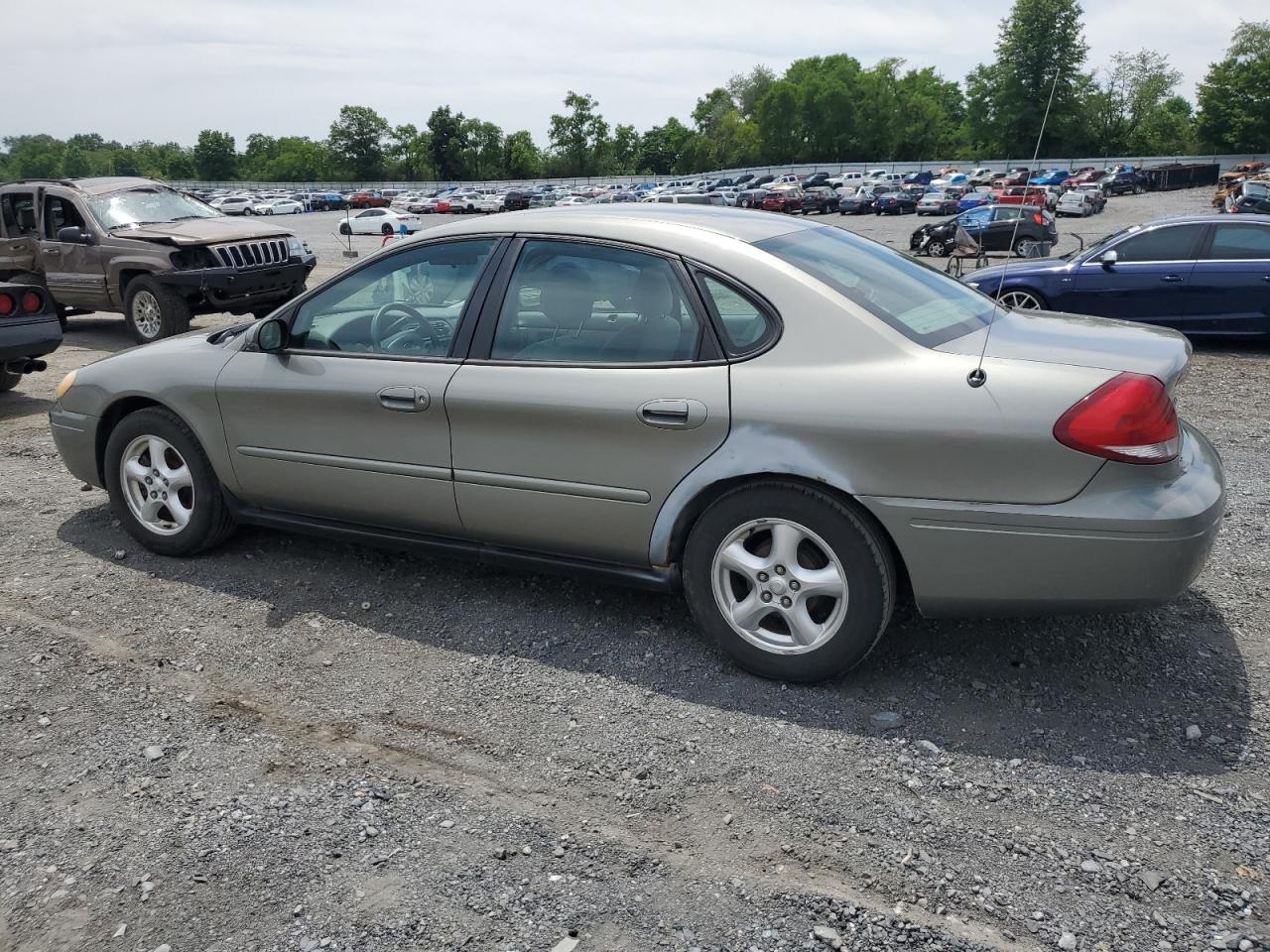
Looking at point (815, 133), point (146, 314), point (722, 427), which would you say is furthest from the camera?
point (815, 133)

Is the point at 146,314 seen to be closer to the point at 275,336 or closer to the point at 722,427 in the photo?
the point at 275,336

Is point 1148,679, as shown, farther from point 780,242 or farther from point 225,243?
point 225,243

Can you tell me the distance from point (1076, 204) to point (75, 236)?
41.8 metres

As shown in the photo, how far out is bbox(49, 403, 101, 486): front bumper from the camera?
5.00 metres

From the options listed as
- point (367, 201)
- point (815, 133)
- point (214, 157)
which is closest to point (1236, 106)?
point (815, 133)

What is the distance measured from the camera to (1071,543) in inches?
123

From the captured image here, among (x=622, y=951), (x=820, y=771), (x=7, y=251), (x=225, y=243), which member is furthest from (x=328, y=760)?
(x=7, y=251)

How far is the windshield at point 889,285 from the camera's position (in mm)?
3584

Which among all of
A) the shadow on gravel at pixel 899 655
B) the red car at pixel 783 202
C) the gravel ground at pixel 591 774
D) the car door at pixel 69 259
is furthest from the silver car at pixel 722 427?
the red car at pixel 783 202

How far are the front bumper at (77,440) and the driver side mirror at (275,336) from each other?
1.16m

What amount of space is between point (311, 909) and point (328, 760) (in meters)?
0.70

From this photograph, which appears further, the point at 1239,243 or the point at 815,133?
the point at 815,133

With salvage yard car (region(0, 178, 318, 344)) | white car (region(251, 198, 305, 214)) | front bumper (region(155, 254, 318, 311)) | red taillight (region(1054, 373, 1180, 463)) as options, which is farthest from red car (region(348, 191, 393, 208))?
red taillight (region(1054, 373, 1180, 463))

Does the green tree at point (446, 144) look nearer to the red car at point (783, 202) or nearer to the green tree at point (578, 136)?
the green tree at point (578, 136)
